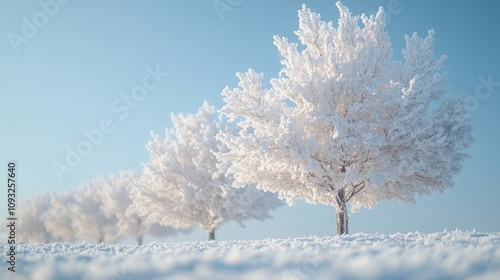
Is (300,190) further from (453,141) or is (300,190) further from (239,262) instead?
(239,262)

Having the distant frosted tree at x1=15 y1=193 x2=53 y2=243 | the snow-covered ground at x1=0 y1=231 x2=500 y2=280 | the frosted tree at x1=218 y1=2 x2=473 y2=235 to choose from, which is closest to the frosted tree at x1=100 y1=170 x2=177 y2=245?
the distant frosted tree at x1=15 y1=193 x2=53 y2=243

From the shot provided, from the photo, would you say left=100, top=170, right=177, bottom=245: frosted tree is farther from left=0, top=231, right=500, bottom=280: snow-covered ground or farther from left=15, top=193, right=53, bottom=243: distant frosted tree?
left=0, top=231, right=500, bottom=280: snow-covered ground

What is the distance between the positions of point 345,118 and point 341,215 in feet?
13.0

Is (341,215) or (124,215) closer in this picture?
(341,215)

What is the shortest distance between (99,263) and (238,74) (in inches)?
391

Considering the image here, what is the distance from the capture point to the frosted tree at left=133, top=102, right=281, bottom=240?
2005 cm

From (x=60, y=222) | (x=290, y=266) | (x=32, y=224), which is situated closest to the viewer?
(x=290, y=266)

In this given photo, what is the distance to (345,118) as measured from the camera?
448 inches

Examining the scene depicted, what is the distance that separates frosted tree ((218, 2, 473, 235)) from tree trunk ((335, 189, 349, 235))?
40 millimetres

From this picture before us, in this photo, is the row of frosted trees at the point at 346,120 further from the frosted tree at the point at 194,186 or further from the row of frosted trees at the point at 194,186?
the frosted tree at the point at 194,186

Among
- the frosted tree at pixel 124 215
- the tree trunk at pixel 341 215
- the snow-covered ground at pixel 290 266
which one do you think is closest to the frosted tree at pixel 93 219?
the frosted tree at pixel 124 215

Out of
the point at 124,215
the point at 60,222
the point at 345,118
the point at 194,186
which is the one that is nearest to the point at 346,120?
the point at 345,118

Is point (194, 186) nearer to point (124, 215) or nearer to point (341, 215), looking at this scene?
point (341, 215)

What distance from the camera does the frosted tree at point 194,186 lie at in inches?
789
